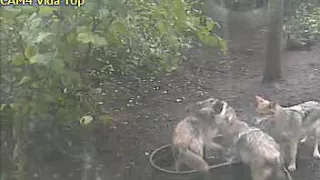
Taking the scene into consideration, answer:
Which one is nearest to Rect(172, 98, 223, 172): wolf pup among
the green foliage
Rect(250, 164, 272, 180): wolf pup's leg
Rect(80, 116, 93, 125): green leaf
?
Rect(250, 164, 272, 180): wolf pup's leg

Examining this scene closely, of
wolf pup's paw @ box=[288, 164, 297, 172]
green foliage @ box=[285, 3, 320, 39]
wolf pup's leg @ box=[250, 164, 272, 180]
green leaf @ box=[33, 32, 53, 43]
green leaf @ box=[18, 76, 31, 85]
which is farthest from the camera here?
green foliage @ box=[285, 3, 320, 39]

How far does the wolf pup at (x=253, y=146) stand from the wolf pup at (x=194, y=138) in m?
0.03

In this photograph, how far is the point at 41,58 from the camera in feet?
4.23

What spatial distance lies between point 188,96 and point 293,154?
1.35 ft

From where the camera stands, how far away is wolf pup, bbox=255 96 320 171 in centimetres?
164

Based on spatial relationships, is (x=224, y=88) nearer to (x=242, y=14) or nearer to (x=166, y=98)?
(x=166, y=98)

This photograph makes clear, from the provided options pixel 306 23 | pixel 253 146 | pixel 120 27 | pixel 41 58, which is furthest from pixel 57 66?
pixel 306 23

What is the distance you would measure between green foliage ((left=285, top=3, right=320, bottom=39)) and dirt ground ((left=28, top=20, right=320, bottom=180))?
0.22 ft

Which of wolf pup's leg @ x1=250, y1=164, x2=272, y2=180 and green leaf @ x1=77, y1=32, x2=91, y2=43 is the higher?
green leaf @ x1=77, y1=32, x2=91, y2=43

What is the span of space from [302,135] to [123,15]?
2.09 feet

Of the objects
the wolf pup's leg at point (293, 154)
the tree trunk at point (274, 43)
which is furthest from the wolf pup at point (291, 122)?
the tree trunk at point (274, 43)

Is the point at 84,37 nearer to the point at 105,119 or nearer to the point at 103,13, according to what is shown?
the point at 103,13

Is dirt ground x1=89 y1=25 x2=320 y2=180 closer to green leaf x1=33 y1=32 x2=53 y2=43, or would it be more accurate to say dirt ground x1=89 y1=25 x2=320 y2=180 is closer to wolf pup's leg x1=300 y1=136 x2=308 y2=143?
wolf pup's leg x1=300 y1=136 x2=308 y2=143

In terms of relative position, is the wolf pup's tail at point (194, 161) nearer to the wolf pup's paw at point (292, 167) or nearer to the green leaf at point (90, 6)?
the wolf pup's paw at point (292, 167)
